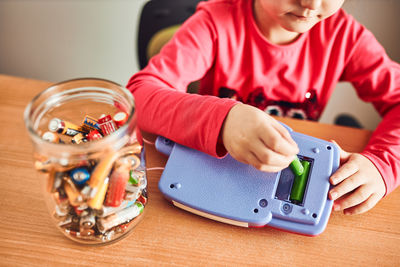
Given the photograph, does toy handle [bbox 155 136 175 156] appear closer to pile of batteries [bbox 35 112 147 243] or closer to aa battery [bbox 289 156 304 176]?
pile of batteries [bbox 35 112 147 243]

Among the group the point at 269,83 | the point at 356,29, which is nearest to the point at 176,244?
the point at 269,83

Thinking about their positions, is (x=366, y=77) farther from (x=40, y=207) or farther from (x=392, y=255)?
(x=40, y=207)

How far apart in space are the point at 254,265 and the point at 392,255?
0.55 ft

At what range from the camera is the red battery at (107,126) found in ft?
1.28

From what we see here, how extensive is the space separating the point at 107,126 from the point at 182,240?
0.16 meters

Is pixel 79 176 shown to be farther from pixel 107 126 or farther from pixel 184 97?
pixel 184 97

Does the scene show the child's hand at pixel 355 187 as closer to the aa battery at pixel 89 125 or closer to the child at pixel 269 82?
Answer: the child at pixel 269 82

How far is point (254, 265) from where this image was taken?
39 cm

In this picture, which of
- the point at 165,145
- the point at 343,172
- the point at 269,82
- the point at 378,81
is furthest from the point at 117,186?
the point at 378,81

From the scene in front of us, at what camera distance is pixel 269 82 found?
26.4 inches

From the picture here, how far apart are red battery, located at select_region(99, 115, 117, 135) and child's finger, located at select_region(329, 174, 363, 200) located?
0.91ft

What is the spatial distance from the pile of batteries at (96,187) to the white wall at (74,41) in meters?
0.94

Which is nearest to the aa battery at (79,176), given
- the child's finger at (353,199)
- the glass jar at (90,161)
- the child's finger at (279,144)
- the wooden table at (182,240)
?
the glass jar at (90,161)

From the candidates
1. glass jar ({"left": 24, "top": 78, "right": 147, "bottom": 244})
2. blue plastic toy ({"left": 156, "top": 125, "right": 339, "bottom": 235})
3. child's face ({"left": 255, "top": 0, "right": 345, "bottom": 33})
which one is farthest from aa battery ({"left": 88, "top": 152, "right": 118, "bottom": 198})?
child's face ({"left": 255, "top": 0, "right": 345, "bottom": 33})
